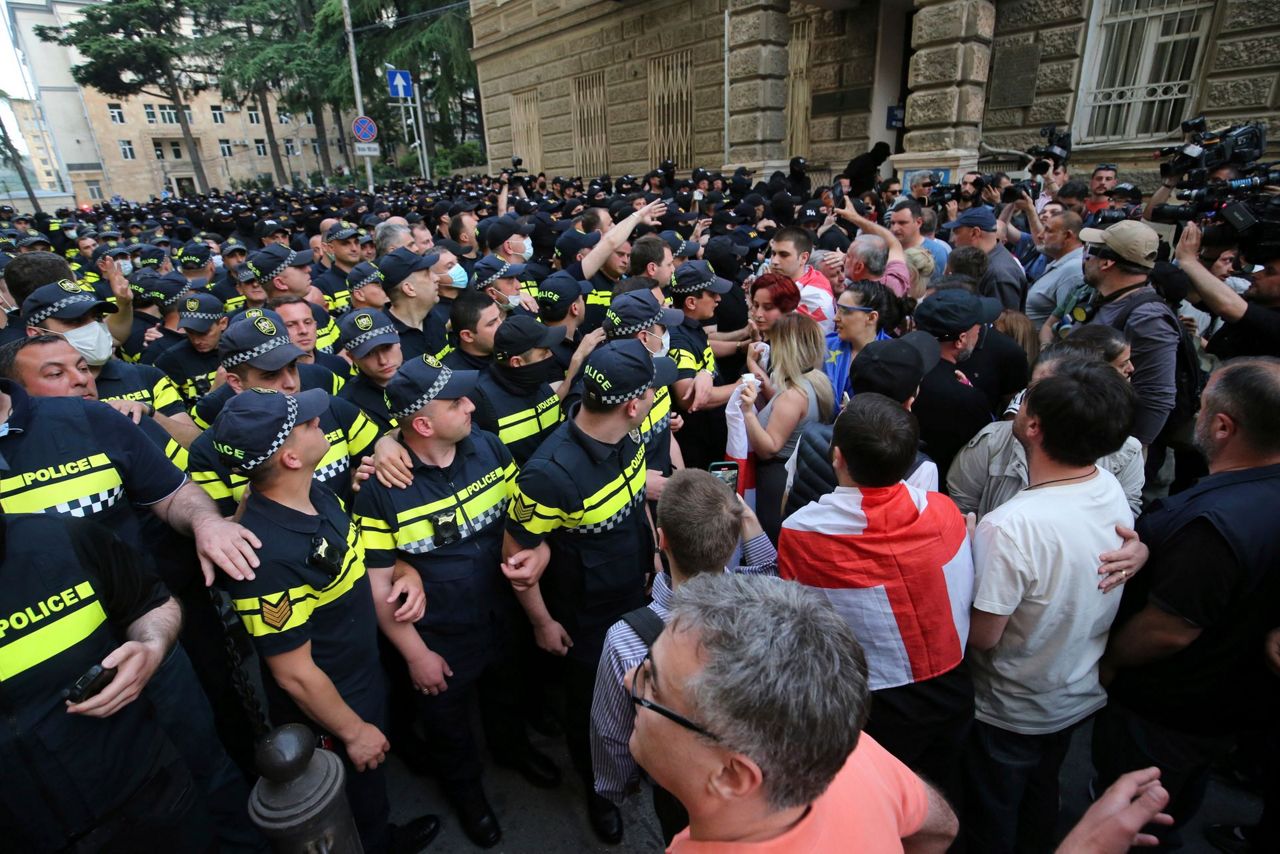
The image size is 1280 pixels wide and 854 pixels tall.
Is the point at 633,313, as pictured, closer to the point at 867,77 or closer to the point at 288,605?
the point at 288,605

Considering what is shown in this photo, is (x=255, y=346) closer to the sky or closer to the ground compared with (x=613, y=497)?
closer to the sky

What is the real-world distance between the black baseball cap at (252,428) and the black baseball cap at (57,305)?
2009 mm

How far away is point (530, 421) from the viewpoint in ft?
11.4

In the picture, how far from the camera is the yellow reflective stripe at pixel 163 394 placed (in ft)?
11.3

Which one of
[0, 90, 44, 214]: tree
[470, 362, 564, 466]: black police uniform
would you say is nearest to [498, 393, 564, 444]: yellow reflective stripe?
[470, 362, 564, 466]: black police uniform

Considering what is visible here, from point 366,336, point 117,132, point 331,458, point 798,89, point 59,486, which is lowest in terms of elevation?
point 331,458

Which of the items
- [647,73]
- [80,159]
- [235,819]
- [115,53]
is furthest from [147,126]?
[235,819]

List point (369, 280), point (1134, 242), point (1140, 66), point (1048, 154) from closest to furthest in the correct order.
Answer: point (1134, 242)
point (369, 280)
point (1048, 154)
point (1140, 66)

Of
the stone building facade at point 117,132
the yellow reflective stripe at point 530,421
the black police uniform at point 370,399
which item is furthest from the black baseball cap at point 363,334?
the stone building facade at point 117,132

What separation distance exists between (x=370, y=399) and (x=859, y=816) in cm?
309

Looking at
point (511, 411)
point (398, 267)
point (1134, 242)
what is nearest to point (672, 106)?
point (398, 267)

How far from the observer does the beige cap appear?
11.8 feet

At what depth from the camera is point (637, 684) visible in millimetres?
1304

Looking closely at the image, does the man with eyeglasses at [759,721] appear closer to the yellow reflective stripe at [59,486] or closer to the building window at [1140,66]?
the yellow reflective stripe at [59,486]
